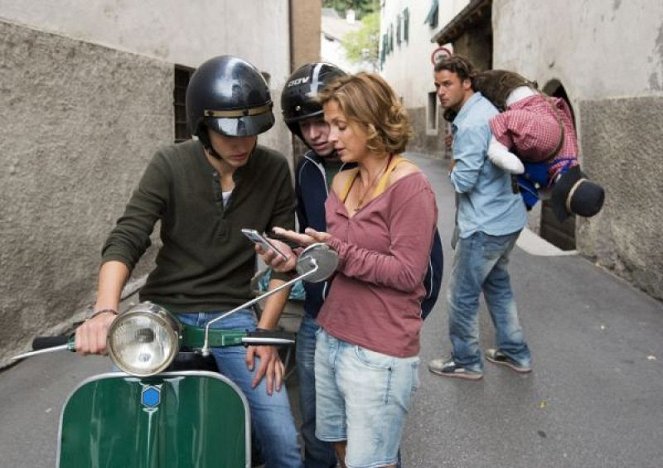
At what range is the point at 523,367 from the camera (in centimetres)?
389

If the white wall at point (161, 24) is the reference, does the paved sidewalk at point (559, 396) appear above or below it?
below

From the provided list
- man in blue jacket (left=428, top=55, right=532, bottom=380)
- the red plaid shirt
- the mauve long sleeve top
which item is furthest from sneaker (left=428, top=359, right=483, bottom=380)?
the mauve long sleeve top

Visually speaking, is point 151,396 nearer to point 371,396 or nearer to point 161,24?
point 371,396

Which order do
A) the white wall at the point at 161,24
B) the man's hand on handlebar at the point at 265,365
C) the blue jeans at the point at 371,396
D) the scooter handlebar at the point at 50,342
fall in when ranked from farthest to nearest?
the white wall at the point at 161,24, the man's hand on handlebar at the point at 265,365, the blue jeans at the point at 371,396, the scooter handlebar at the point at 50,342

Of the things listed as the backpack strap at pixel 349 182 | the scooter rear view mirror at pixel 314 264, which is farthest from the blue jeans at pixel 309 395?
the scooter rear view mirror at pixel 314 264

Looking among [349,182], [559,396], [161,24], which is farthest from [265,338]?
[161,24]

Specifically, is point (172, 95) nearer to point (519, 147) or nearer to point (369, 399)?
point (519, 147)

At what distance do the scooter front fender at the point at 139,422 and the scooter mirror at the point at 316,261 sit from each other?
1.44 feet

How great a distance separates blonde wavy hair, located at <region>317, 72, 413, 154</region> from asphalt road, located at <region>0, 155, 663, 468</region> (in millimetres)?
1789

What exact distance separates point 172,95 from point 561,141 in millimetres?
4099

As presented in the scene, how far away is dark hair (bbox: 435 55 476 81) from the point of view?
352cm

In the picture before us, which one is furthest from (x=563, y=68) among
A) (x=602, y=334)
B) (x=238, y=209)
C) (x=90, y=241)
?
(x=238, y=209)

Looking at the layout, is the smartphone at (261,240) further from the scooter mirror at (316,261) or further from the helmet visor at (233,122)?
the helmet visor at (233,122)

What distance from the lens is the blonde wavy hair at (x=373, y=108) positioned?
1768 mm
